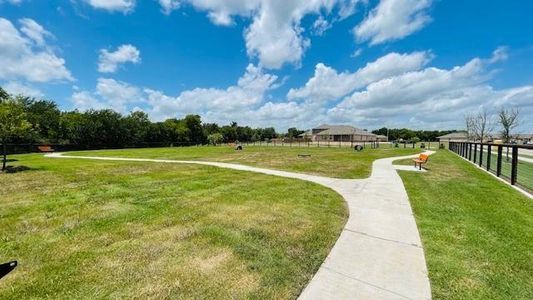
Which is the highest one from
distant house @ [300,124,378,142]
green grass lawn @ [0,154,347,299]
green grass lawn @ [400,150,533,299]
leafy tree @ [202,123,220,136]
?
leafy tree @ [202,123,220,136]

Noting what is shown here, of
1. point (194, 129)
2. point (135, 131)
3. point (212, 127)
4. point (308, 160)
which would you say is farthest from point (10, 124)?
point (212, 127)

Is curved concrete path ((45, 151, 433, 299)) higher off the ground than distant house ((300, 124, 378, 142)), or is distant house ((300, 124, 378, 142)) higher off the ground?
distant house ((300, 124, 378, 142))

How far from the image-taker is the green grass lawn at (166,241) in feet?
9.80

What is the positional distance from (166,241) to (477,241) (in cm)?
491

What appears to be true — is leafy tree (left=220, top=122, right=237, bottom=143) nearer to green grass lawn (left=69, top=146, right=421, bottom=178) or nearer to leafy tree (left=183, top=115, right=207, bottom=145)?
leafy tree (left=183, top=115, right=207, bottom=145)

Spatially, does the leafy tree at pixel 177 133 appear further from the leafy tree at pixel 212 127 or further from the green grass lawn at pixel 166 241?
the green grass lawn at pixel 166 241

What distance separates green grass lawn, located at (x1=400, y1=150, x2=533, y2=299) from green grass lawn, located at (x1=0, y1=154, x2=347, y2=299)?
1.50 m

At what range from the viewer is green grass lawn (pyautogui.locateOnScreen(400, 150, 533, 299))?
300 centimetres

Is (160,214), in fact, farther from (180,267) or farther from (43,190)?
(43,190)

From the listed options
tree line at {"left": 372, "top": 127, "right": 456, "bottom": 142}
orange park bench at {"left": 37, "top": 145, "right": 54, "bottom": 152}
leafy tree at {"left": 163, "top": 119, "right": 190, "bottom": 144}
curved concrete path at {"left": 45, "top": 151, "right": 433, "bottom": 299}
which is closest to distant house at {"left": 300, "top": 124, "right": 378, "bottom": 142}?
tree line at {"left": 372, "top": 127, "right": 456, "bottom": 142}

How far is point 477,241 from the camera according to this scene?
4207 millimetres

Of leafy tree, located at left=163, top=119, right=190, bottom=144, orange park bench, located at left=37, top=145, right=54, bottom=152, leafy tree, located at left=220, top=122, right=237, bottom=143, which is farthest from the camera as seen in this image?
leafy tree, located at left=220, top=122, right=237, bottom=143

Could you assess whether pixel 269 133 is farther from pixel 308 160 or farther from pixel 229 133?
pixel 308 160

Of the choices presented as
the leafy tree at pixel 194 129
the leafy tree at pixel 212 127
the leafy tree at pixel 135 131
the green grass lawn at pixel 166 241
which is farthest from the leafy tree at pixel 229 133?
the green grass lawn at pixel 166 241
